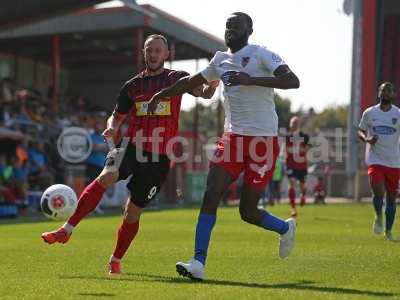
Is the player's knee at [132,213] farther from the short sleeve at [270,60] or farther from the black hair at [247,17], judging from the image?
the black hair at [247,17]

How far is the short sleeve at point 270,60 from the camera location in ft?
25.3

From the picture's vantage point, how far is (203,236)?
25.8ft

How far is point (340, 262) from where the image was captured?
31.1 feet

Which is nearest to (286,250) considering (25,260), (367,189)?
(25,260)

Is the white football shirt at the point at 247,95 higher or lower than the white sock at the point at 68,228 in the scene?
higher

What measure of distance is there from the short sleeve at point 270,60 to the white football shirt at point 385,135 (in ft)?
19.4

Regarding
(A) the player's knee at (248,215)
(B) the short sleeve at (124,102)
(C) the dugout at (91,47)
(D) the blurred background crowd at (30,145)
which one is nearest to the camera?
(A) the player's knee at (248,215)

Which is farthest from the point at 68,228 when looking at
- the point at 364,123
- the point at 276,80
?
the point at 364,123

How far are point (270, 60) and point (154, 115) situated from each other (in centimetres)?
140

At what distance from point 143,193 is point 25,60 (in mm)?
33490

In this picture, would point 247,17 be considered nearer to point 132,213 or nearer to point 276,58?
point 276,58

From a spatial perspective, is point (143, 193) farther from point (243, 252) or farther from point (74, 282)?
point (243, 252)

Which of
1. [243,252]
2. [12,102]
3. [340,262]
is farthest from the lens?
[12,102]

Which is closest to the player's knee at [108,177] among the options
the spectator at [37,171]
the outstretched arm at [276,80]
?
the outstretched arm at [276,80]
